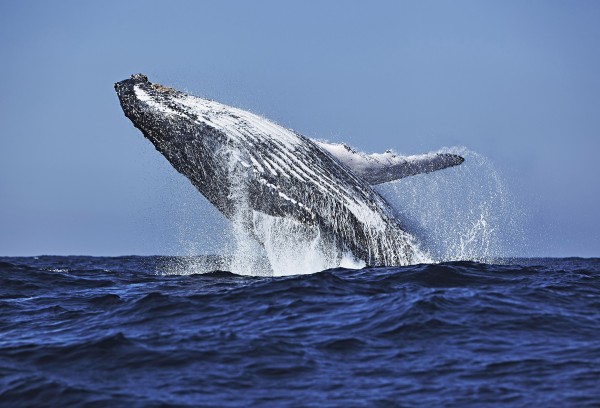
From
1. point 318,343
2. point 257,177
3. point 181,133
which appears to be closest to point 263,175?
point 257,177

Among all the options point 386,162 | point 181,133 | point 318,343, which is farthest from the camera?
point 386,162

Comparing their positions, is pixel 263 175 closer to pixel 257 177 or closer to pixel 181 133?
pixel 257 177

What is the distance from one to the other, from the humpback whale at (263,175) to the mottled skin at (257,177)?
0.02 metres

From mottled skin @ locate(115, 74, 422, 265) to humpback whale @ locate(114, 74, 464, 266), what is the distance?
0.05 ft

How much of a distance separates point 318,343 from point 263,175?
4671 millimetres

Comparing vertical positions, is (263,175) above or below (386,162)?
below

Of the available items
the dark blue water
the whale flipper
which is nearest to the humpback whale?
the whale flipper

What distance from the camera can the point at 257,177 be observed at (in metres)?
12.5

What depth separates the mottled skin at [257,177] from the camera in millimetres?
12445

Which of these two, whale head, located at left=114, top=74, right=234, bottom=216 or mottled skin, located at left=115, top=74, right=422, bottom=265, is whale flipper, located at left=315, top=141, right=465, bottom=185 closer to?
mottled skin, located at left=115, top=74, right=422, bottom=265

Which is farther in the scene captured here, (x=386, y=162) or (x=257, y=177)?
(x=386, y=162)

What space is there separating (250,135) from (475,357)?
6094 mm

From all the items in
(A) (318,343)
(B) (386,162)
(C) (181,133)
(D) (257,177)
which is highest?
(C) (181,133)

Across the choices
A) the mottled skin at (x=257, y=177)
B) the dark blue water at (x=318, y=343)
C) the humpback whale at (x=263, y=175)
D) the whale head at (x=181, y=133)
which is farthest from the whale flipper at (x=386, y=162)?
the dark blue water at (x=318, y=343)
